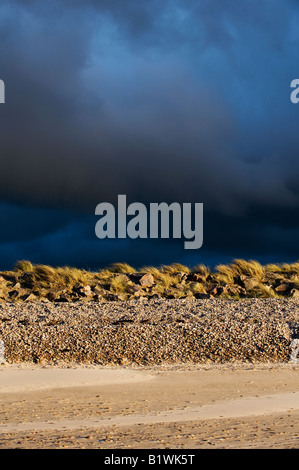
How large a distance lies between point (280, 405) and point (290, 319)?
15.3 feet

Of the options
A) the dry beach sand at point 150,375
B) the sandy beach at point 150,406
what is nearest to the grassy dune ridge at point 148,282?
the dry beach sand at point 150,375

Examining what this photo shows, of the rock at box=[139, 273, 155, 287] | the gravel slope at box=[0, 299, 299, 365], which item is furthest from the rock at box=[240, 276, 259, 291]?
the gravel slope at box=[0, 299, 299, 365]

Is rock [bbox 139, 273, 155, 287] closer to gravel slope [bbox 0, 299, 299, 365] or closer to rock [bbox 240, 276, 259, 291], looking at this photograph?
rock [bbox 240, 276, 259, 291]

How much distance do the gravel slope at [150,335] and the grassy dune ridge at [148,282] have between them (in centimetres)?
354

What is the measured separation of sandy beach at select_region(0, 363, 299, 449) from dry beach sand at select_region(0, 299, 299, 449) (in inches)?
0.5

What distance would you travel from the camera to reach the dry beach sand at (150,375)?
530cm

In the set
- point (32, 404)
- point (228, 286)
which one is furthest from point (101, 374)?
point (228, 286)

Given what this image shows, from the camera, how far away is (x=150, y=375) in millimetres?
8047

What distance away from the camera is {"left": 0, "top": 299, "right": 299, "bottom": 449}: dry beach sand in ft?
17.4

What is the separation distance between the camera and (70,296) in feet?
50.5

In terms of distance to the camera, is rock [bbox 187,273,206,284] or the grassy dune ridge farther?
rock [bbox 187,273,206,284]

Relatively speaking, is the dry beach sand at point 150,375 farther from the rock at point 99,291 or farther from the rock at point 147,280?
the rock at point 147,280
